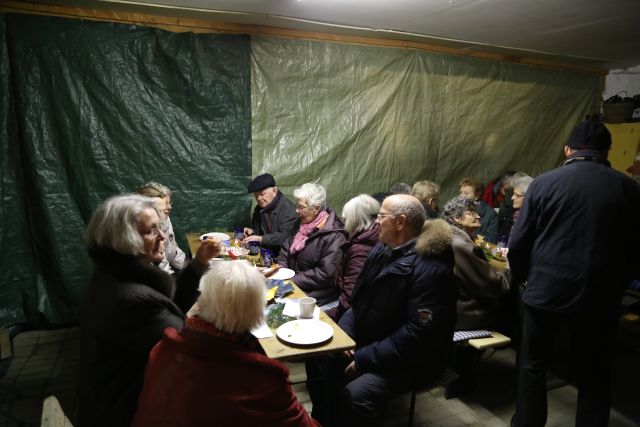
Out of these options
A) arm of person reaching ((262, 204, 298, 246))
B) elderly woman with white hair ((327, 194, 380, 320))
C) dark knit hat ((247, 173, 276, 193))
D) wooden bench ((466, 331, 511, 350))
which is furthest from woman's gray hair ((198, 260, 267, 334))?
dark knit hat ((247, 173, 276, 193))

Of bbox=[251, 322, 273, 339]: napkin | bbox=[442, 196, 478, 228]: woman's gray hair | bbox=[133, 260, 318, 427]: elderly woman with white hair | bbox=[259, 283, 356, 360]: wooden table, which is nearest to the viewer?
bbox=[133, 260, 318, 427]: elderly woman with white hair

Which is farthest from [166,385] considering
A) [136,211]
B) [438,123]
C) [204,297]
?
[438,123]

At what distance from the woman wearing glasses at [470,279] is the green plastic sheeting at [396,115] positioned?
207 cm

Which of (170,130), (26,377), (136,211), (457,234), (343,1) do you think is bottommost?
(26,377)

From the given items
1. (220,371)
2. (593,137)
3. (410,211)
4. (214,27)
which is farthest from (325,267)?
(214,27)

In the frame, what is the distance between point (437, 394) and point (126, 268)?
2400mm

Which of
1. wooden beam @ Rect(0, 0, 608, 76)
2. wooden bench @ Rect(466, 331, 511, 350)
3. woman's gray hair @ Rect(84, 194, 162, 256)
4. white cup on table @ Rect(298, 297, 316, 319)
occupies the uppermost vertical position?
wooden beam @ Rect(0, 0, 608, 76)

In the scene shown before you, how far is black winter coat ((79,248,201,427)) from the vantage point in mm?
1491

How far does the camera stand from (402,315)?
214cm

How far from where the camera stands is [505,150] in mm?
5562

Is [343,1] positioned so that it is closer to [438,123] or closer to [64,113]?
[438,123]

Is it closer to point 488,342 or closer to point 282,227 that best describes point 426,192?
point 282,227

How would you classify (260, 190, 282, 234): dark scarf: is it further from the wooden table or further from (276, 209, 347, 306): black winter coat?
the wooden table

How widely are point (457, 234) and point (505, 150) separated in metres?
3.55
